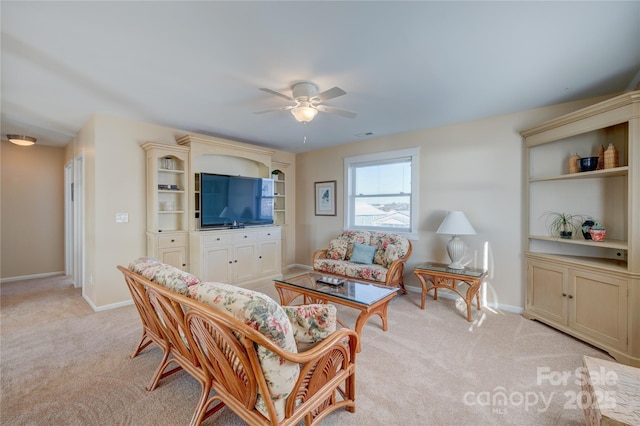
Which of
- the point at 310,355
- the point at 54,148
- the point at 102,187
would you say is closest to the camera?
the point at 310,355

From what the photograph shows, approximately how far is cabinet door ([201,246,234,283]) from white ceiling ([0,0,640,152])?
200 centimetres

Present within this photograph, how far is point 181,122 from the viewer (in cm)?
381

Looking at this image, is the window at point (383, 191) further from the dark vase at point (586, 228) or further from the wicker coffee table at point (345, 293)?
the dark vase at point (586, 228)

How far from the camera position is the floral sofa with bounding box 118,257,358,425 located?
47.5 inches

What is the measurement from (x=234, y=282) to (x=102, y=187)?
7.34 ft

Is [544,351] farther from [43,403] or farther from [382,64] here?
[43,403]

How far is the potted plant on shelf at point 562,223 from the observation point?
3.03m

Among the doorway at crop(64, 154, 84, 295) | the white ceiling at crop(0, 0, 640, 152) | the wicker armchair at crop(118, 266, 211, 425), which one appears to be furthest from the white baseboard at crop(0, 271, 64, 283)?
the wicker armchair at crop(118, 266, 211, 425)

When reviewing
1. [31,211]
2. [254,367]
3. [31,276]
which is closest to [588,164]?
[254,367]

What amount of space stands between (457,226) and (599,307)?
4.79 feet

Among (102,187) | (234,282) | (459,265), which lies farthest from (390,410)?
(102,187)

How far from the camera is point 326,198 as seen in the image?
550 cm

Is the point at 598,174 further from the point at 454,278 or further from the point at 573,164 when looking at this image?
the point at 454,278

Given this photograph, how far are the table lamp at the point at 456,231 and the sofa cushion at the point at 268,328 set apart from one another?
2884 mm
